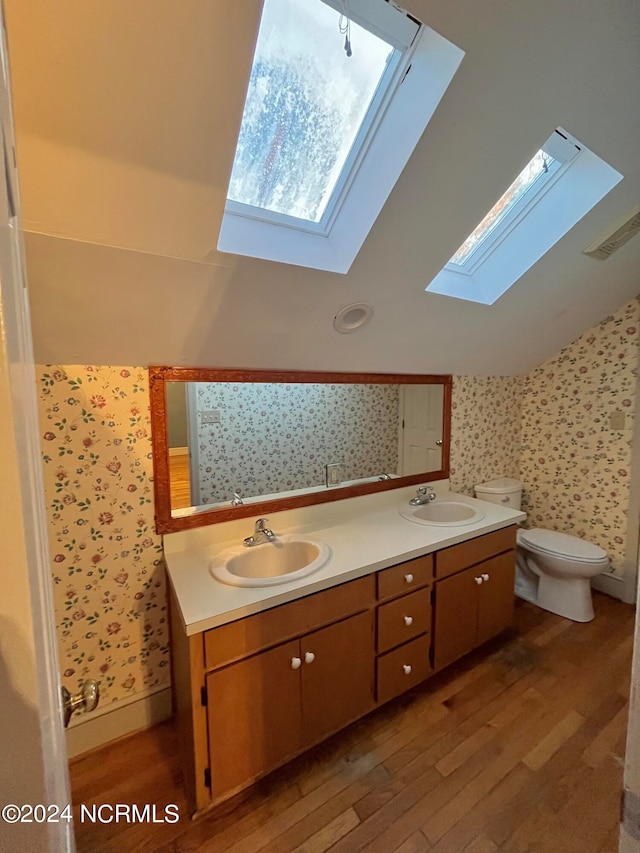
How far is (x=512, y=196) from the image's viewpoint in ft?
5.40

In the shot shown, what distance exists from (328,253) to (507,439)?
7.54 ft

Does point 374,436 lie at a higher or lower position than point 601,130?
lower

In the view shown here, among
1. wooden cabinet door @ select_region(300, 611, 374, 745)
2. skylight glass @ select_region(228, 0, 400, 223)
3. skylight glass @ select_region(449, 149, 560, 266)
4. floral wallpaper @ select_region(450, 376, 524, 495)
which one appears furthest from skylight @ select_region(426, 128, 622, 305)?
wooden cabinet door @ select_region(300, 611, 374, 745)

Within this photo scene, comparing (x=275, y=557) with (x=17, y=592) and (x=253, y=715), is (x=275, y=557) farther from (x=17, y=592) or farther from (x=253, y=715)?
(x=17, y=592)

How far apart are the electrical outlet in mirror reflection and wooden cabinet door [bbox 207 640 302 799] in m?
0.87

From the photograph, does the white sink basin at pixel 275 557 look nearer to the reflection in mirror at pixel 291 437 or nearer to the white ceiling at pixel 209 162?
the reflection in mirror at pixel 291 437

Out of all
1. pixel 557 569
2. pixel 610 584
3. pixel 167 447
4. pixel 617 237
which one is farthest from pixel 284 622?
pixel 610 584

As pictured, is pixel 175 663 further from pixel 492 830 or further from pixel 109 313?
pixel 109 313

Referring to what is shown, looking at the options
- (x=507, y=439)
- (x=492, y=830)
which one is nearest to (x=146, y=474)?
(x=492, y=830)

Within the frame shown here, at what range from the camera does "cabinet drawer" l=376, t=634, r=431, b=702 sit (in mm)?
1611

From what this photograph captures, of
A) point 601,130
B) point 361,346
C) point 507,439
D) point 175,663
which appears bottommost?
point 175,663

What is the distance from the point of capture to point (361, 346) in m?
1.81

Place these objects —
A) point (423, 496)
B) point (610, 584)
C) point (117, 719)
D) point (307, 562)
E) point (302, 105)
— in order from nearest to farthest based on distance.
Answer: point (302, 105), point (117, 719), point (307, 562), point (423, 496), point (610, 584)

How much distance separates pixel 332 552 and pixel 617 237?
6.37 ft
